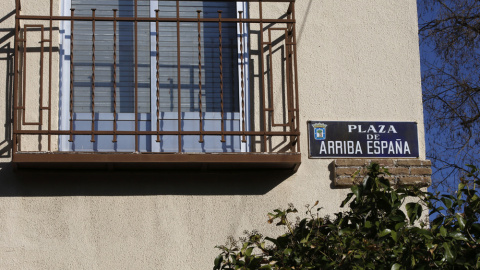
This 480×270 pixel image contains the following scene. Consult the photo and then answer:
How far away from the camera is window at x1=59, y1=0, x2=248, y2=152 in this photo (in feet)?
25.7

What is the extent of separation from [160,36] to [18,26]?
1332mm

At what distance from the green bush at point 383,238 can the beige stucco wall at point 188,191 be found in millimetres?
Answer: 1617

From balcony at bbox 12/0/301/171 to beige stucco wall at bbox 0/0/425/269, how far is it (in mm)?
160

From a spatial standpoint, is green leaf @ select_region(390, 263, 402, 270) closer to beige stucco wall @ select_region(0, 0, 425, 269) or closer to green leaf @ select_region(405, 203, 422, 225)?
green leaf @ select_region(405, 203, 422, 225)

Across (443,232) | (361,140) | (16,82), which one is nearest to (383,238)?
(443,232)

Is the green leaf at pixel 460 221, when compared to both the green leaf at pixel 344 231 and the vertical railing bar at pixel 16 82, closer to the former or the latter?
the green leaf at pixel 344 231

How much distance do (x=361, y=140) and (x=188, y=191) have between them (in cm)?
163

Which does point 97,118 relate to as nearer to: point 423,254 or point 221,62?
point 221,62

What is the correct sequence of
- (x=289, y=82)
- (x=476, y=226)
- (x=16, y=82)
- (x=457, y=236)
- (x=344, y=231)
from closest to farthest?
Answer: (x=457, y=236) < (x=476, y=226) < (x=344, y=231) < (x=16, y=82) < (x=289, y=82)

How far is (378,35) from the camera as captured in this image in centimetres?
818

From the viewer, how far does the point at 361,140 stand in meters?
7.80

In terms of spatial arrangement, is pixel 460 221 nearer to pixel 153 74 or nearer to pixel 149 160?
pixel 149 160

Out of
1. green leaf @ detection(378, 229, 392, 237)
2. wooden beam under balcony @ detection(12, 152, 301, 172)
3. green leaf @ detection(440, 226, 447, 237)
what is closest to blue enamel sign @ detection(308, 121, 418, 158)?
wooden beam under balcony @ detection(12, 152, 301, 172)

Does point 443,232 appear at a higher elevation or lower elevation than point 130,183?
lower
